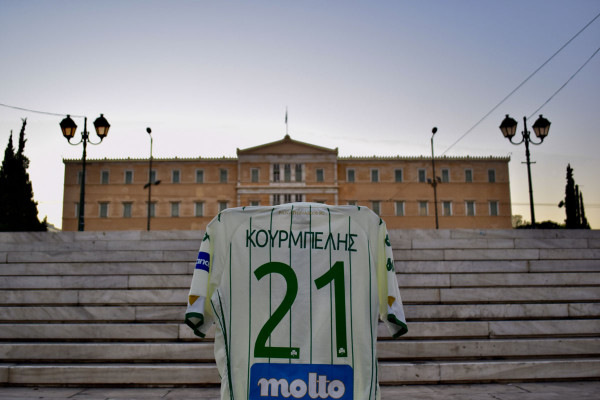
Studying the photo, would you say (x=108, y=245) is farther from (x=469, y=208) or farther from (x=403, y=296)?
(x=469, y=208)

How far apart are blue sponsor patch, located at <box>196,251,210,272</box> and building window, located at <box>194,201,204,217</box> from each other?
1750 inches

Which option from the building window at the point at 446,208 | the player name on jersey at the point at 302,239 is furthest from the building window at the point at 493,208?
the player name on jersey at the point at 302,239

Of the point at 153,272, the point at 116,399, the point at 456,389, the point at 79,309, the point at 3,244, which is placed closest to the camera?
the point at 116,399

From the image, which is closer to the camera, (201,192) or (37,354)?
(37,354)

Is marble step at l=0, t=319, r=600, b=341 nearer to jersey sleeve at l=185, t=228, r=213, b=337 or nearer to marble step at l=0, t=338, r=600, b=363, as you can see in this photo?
marble step at l=0, t=338, r=600, b=363

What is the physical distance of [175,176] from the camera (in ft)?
153

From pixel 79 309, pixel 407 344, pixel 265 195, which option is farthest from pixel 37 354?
pixel 265 195

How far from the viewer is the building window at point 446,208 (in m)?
46.3

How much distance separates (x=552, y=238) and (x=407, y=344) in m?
5.82

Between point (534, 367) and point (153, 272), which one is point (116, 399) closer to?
point (153, 272)

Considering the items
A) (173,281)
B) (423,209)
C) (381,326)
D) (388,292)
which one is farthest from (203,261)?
(423,209)

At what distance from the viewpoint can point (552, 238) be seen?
908 cm

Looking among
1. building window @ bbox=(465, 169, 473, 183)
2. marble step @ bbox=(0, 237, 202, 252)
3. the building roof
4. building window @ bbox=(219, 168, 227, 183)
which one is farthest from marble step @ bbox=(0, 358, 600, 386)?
building window @ bbox=(465, 169, 473, 183)

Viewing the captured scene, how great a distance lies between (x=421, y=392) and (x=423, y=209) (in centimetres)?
4374
